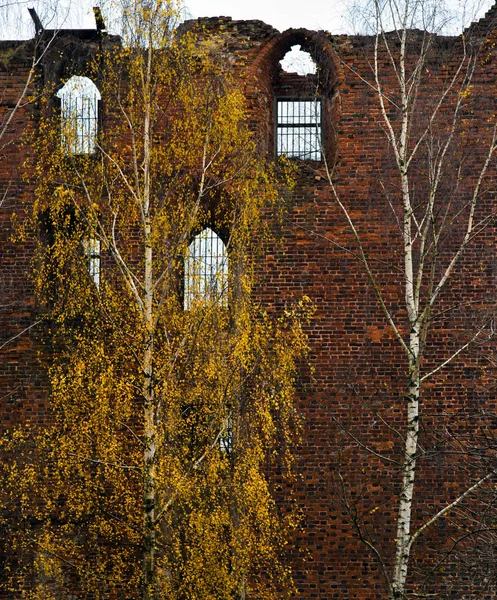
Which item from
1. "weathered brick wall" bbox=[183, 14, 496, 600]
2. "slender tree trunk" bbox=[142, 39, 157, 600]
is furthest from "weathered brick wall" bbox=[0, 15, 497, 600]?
"slender tree trunk" bbox=[142, 39, 157, 600]

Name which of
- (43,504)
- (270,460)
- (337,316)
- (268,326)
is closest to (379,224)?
(337,316)

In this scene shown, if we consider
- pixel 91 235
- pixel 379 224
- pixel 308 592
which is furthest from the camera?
pixel 379 224

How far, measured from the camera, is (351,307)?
12.6m

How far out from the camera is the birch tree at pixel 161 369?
400 inches

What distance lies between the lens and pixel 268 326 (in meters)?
12.3

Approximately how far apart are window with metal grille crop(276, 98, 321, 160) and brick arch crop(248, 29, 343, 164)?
161 mm

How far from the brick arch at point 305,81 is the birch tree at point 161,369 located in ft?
4.60

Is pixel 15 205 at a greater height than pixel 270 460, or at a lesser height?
greater

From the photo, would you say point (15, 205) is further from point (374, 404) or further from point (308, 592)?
point (308, 592)

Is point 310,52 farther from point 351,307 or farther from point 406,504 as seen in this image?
point 406,504

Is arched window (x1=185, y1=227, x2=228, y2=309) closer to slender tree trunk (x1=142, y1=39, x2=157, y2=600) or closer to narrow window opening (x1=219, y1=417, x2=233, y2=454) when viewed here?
slender tree trunk (x1=142, y1=39, x2=157, y2=600)

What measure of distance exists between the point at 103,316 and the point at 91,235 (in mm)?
990

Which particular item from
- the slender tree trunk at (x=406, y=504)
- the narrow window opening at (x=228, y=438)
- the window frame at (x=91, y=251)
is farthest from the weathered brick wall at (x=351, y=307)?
the slender tree trunk at (x=406, y=504)

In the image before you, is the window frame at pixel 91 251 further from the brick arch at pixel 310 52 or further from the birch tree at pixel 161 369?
the brick arch at pixel 310 52
